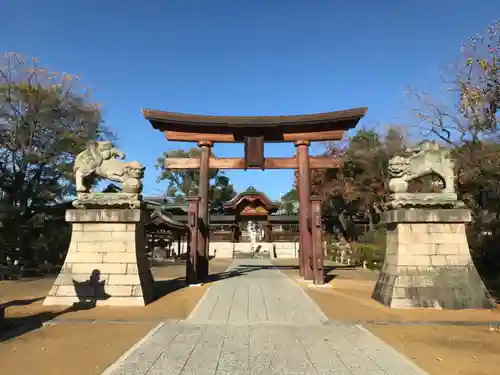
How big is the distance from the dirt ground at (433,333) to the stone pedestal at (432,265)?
1.12ft

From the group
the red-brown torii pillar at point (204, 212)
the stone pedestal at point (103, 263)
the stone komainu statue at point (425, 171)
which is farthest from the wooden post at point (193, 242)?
the stone komainu statue at point (425, 171)

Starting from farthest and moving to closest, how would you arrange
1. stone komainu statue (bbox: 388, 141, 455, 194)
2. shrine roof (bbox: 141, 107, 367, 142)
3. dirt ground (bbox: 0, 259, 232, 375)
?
shrine roof (bbox: 141, 107, 367, 142), stone komainu statue (bbox: 388, 141, 455, 194), dirt ground (bbox: 0, 259, 232, 375)

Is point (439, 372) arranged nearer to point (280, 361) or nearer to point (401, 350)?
point (401, 350)

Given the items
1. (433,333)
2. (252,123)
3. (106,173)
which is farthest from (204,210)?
(433,333)

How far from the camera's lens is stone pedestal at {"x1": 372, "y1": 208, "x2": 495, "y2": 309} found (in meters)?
8.46

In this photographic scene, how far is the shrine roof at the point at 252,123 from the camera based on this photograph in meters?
14.2

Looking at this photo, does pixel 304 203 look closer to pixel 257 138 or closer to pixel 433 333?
pixel 257 138

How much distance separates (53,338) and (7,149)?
62.0 ft

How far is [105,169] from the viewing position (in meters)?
9.57

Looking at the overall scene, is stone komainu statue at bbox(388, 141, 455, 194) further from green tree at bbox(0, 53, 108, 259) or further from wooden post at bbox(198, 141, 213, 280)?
green tree at bbox(0, 53, 108, 259)

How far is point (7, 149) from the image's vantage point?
21.2m

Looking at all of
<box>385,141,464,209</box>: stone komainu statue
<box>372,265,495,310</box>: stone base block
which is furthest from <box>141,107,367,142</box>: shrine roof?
<box>372,265,495,310</box>: stone base block

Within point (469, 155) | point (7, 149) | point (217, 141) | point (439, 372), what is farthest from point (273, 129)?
point (7, 149)

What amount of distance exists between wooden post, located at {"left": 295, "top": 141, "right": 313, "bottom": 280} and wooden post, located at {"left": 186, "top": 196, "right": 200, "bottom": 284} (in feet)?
12.4
